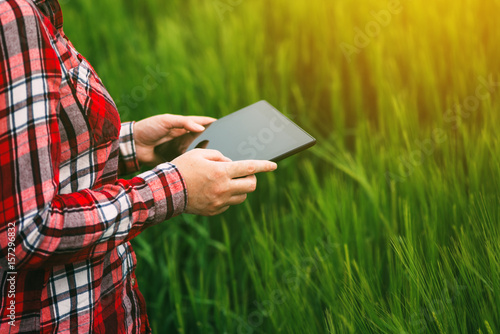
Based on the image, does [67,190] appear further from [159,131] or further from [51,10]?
[159,131]

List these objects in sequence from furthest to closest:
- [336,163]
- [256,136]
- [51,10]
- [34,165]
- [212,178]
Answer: [336,163] < [256,136] < [212,178] < [51,10] < [34,165]

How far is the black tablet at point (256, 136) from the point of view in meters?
0.95

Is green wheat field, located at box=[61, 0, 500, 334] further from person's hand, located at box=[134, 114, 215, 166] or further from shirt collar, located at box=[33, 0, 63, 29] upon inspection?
shirt collar, located at box=[33, 0, 63, 29]

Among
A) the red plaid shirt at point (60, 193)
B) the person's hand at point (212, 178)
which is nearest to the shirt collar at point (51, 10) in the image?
the red plaid shirt at point (60, 193)

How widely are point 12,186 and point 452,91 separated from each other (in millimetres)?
1292

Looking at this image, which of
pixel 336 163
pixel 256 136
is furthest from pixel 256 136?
pixel 336 163

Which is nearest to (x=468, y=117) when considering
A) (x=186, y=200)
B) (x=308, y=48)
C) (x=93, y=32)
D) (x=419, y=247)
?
(x=419, y=247)

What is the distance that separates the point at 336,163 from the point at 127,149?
59 cm

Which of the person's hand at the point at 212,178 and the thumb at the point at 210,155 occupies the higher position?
the thumb at the point at 210,155

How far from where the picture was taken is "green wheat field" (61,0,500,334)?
88 centimetres

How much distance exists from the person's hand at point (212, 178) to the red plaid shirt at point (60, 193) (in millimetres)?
28

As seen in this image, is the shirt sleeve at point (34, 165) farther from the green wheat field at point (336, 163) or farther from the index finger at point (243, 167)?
the green wheat field at point (336, 163)

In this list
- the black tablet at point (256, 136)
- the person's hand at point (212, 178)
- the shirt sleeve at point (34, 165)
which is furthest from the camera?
the black tablet at point (256, 136)

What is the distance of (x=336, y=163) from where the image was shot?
4.40ft
